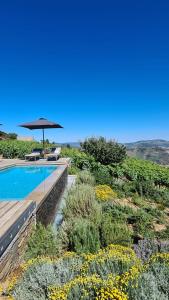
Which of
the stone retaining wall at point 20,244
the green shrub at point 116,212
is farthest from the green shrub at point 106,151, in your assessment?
the stone retaining wall at point 20,244

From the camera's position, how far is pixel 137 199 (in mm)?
10180

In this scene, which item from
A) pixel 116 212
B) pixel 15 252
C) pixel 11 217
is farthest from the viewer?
pixel 116 212

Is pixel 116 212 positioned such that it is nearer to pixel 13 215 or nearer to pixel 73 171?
pixel 13 215

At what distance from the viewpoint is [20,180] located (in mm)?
11289

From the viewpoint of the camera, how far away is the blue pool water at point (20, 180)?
8.48 meters

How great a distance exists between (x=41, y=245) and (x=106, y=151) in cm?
1069

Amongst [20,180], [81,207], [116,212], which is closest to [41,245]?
[81,207]

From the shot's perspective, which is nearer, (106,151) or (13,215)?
(13,215)

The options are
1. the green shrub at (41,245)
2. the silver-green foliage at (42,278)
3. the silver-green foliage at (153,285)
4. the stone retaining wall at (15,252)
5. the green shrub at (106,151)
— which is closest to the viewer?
the silver-green foliage at (153,285)

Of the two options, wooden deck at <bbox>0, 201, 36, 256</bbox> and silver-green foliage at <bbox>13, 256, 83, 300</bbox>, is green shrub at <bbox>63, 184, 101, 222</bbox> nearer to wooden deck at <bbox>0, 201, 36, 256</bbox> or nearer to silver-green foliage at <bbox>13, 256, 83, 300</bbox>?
wooden deck at <bbox>0, 201, 36, 256</bbox>

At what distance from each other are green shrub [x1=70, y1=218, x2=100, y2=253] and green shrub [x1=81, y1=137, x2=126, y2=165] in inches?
391

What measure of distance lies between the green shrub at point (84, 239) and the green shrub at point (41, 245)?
0.32 metres

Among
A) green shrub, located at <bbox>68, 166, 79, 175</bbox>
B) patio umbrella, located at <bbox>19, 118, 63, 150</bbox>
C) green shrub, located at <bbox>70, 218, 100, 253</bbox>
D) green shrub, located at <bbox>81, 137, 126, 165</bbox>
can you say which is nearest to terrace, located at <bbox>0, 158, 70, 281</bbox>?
green shrub, located at <bbox>70, 218, 100, 253</bbox>

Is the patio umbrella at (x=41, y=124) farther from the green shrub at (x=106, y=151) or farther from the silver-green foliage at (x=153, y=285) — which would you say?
the silver-green foliage at (x=153, y=285)
